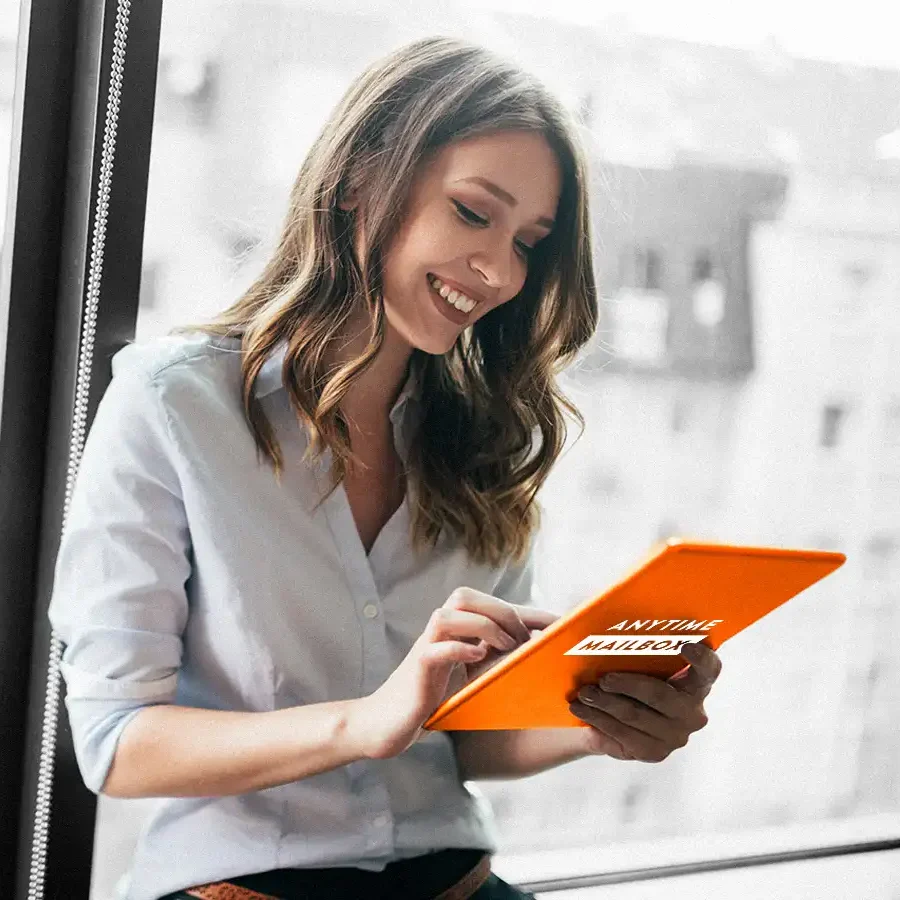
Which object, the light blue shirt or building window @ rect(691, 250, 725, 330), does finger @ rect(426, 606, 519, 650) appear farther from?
building window @ rect(691, 250, 725, 330)

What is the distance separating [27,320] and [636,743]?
71 cm

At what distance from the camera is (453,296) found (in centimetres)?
120

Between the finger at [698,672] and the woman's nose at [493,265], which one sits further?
the woman's nose at [493,265]

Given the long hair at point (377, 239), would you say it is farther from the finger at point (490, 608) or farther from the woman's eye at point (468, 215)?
the finger at point (490, 608)

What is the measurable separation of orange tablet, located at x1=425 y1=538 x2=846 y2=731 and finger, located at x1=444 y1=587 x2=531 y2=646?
6cm

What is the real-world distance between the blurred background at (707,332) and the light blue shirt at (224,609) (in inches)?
7.8

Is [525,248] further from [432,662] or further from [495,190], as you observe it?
[432,662]

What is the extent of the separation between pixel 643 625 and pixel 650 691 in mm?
145

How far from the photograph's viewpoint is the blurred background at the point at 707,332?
1260 millimetres

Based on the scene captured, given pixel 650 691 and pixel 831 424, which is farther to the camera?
pixel 831 424

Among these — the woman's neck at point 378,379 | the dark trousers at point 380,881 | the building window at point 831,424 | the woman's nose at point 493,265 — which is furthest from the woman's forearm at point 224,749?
the building window at point 831,424

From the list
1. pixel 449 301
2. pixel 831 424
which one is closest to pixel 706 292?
pixel 831 424

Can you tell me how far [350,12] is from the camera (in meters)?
1.28

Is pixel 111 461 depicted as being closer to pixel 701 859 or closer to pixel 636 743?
pixel 636 743
